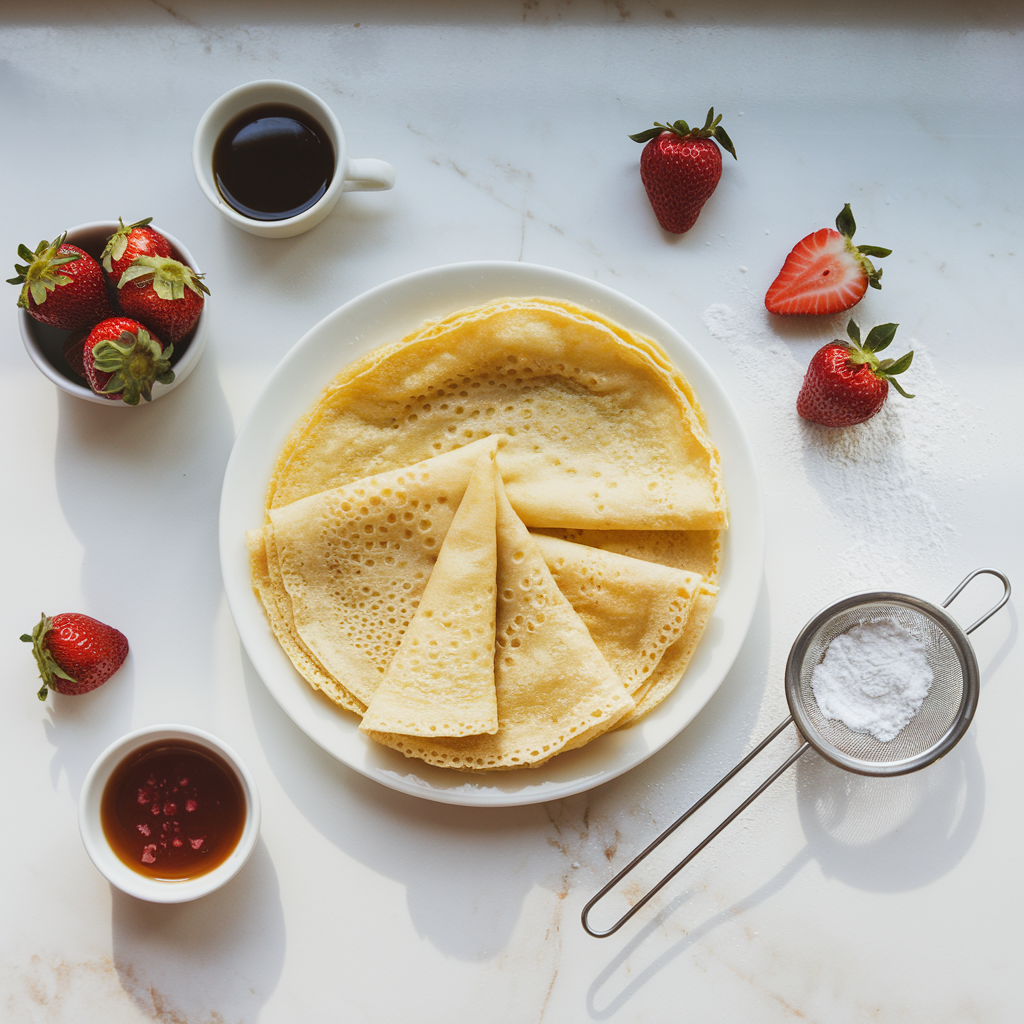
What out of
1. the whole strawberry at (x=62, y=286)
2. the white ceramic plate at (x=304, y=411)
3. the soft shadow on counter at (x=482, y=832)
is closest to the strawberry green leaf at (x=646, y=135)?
the white ceramic plate at (x=304, y=411)

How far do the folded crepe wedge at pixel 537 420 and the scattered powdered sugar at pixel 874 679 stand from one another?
44 centimetres

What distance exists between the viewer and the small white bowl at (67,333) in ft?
5.27

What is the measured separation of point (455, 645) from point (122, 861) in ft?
2.74

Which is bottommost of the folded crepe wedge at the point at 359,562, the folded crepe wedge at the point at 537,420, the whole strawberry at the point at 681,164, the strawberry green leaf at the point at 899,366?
the folded crepe wedge at the point at 359,562

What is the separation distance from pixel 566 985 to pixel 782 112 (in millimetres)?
2026

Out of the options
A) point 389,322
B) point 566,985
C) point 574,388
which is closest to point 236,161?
point 389,322

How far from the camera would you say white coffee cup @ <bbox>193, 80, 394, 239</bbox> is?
1.66 m

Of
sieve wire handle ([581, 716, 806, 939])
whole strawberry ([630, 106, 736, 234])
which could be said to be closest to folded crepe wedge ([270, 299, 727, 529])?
whole strawberry ([630, 106, 736, 234])

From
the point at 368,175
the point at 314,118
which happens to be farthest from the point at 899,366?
the point at 314,118

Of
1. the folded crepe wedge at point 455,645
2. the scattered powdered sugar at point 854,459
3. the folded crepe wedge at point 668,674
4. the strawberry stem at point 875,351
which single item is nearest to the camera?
the folded crepe wedge at point 455,645

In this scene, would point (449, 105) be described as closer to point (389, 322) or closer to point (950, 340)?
point (389, 322)

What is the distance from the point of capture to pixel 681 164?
172cm

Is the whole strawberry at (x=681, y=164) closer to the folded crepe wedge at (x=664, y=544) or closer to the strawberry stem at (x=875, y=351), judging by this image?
the strawberry stem at (x=875, y=351)

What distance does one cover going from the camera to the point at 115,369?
1.51 m
